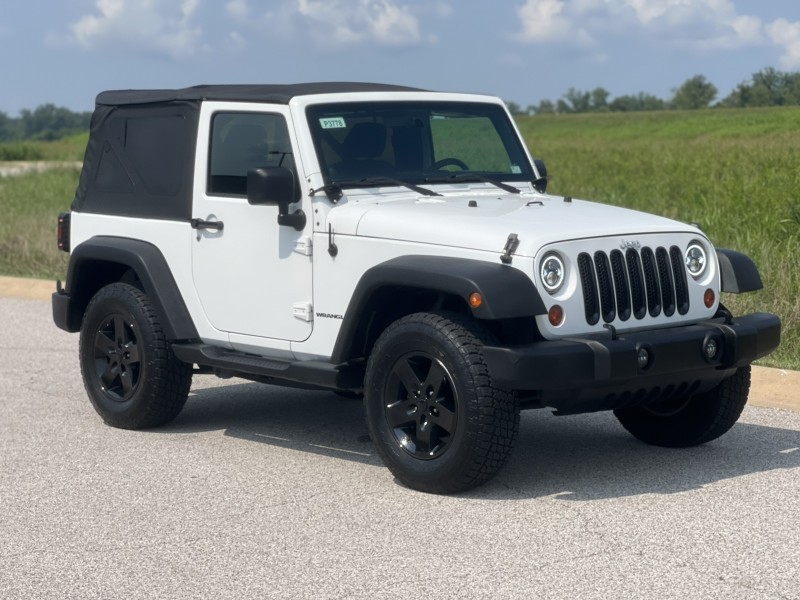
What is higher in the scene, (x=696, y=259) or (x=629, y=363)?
(x=696, y=259)

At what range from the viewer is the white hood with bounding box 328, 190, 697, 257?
6.24 m

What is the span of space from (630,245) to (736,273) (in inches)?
30.5

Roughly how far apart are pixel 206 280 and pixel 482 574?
118 inches

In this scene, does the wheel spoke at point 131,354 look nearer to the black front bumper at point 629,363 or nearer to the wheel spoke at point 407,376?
the wheel spoke at point 407,376

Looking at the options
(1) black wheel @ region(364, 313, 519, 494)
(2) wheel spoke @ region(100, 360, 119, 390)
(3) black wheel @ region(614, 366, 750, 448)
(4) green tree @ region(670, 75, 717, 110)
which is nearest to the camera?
(1) black wheel @ region(364, 313, 519, 494)

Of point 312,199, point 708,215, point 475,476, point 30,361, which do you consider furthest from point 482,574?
point 708,215

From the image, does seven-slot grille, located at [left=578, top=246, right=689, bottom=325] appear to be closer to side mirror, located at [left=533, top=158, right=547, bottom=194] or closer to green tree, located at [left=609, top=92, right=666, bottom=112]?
side mirror, located at [left=533, top=158, right=547, bottom=194]

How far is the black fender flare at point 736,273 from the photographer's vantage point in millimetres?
6895

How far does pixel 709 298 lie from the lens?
22.3ft

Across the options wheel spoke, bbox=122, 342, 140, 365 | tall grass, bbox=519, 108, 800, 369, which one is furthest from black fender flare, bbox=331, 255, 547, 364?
tall grass, bbox=519, 108, 800, 369

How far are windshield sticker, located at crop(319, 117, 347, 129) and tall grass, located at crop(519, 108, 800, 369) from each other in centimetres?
356

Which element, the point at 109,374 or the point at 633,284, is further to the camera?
the point at 109,374

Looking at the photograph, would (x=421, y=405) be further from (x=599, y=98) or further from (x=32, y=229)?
(x=599, y=98)

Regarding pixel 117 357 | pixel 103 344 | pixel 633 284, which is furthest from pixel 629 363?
pixel 103 344
